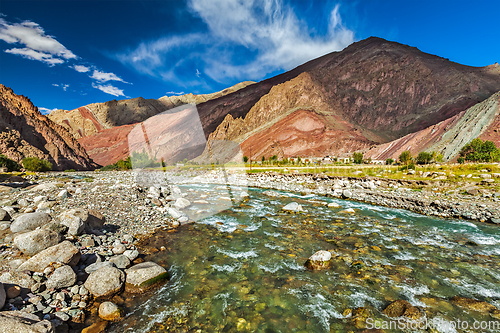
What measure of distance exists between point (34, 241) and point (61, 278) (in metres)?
1.85

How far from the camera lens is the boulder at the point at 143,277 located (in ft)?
18.0

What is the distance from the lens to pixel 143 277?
5.68 meters

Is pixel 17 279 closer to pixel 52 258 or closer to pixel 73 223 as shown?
pixel 52 258

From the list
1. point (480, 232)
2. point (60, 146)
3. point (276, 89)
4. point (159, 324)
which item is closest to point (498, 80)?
point (276, 89)

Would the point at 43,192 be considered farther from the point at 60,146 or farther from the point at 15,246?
the point at 60,146

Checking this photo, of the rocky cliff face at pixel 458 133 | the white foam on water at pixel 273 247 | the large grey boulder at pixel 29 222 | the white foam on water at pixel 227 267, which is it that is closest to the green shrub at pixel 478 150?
the rocky cliff face at pixel 458 133

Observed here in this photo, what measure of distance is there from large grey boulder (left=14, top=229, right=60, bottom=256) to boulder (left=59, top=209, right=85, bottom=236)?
109cm

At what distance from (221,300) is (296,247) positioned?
4.15m

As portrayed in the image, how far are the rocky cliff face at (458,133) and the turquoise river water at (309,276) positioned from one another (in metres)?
65.5

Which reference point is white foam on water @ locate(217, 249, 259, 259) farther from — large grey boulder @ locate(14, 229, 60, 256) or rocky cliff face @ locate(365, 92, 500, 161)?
rocky cliff face @ locate(365, 92, 500, 161)

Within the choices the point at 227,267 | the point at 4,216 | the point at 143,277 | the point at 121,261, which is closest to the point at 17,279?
the point at 121,261

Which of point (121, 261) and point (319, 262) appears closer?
point (121, 261)

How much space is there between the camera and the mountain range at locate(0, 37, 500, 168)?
96375 mm

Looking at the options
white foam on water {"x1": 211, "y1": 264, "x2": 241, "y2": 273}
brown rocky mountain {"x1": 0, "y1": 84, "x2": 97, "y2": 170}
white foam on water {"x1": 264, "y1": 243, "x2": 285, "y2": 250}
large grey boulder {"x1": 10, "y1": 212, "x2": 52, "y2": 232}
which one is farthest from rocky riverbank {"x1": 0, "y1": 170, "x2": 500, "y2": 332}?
brown rocky mountain {"x1": 0, "y1": 84, "x2": 97, "y2": 170}
